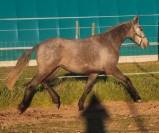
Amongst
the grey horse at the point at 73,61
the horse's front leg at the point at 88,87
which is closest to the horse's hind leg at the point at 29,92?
the grey horse at the point at 73,61

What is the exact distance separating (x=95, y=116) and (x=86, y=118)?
25 cm

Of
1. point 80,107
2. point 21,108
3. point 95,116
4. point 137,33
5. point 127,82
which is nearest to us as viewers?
point 95,116

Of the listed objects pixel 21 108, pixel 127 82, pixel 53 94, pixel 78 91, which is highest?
pixel 127 82

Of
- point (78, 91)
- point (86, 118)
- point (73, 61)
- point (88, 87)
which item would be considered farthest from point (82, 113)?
point (78, 91)

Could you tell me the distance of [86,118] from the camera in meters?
10.0

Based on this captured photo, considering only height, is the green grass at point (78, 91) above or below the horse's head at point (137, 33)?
below

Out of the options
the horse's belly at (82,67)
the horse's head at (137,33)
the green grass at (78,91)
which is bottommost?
the green grass at (78,91)

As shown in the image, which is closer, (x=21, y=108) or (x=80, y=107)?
(x=21, y=108)

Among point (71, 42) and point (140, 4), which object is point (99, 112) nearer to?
point (71, 42)

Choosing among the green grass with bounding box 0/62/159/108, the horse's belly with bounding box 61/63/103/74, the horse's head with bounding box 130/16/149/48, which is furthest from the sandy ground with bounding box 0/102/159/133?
the horse's head with bounding box 130/16/149/48

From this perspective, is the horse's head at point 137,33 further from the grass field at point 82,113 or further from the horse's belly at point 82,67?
the horse's belly at point 82,67

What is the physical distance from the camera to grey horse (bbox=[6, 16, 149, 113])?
10.8 m

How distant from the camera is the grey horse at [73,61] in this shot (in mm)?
10766

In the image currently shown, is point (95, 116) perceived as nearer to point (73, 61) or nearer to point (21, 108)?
point (73, 61)
